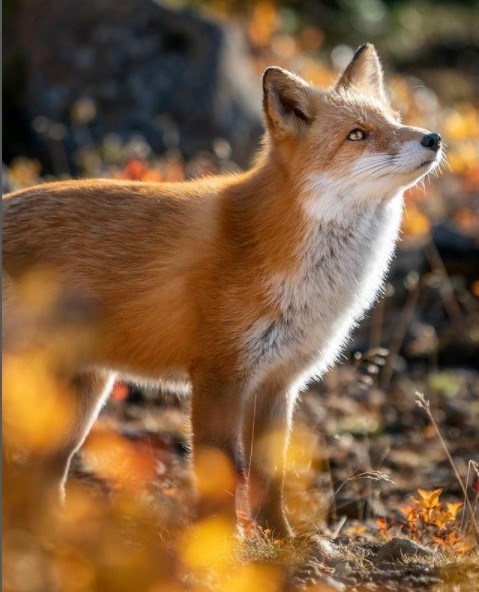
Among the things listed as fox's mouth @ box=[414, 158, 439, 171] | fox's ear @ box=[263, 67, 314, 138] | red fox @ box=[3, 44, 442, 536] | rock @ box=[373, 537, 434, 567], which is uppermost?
fox's mouth @ box=[414, 158, 439, 171]

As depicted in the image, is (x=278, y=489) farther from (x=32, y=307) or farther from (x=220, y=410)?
(x=32, y=307)

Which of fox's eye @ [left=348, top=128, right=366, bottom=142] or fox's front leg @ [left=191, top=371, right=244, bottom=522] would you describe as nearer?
fox's front leg @ [left=191, top=371, right=244, bottom=522]

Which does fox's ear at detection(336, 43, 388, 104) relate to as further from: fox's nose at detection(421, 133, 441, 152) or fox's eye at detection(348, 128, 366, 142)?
fox's nose at detection(421, 133, 441, 152)

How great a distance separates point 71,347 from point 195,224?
79 cm

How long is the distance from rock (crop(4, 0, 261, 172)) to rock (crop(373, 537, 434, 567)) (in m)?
6.36

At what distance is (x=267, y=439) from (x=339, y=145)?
4.58 feet

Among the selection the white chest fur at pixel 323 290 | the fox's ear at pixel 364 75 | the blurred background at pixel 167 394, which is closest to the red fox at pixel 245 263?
the white chest fur at pixel 323 290

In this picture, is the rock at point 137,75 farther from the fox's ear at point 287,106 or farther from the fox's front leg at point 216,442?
the fox's front leg at point 216,442

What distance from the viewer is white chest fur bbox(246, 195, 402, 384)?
4.20 m

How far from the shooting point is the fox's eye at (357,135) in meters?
4.39

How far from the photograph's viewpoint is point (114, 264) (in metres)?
4.37

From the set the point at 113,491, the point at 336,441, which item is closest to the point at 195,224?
the point at 113,491

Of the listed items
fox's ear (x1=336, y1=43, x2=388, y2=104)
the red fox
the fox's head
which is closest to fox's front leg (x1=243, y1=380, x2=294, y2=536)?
the red fox

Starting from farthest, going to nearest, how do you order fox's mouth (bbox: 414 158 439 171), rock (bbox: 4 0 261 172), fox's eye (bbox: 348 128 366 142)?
rock (bbox: 4 0 261 172), fox's eye (bbox: 348 128 366 142), fox's mouth (bbox: 414 158 439 171)
